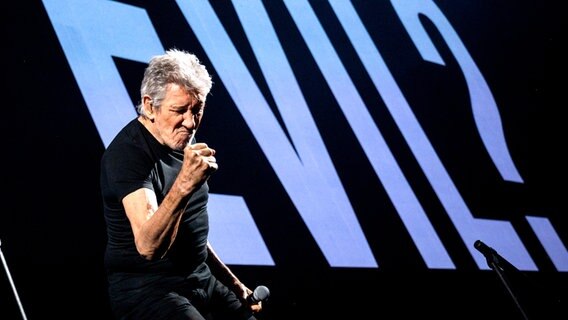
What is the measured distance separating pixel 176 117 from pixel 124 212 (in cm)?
30

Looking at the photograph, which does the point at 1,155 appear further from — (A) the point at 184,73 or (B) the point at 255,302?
(B) the point at 255,302

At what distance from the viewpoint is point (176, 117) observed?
1.58 meters

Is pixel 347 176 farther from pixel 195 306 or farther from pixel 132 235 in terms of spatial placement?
pixel 132 235

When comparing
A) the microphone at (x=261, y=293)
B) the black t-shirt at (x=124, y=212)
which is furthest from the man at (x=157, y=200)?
the microphone at (x=261, y=293)

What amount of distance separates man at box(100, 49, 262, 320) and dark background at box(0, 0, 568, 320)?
2.21 feet

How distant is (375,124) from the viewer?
3.23 meters

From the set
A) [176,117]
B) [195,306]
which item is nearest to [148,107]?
[176,117]

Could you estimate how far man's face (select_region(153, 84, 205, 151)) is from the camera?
1567 mm

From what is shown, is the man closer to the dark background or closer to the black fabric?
the black fabric

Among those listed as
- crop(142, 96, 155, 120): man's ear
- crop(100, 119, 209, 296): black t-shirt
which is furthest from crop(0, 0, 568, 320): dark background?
crop(142, 96, 155, 120): man's ear

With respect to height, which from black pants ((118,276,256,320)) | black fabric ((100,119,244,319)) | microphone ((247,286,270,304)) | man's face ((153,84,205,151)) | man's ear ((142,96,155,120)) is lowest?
microphone ((247,286,270,304))

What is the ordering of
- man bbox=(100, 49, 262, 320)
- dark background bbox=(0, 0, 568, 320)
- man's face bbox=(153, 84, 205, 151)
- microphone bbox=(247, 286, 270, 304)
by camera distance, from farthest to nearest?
dark background bbox=(0, 0, 568, 320) → microphone bbox=(247, 286, 270, 304) → man's face bbox=(153, 84, 205, 151) → man bbox=(100, 49, 262, 320)

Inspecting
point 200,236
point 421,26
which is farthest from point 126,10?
point 421,26

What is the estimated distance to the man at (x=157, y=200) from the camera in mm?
1444
